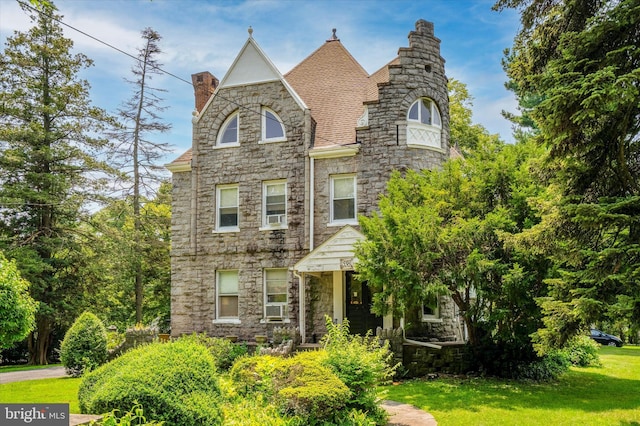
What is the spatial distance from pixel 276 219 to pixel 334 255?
3339 millimetres

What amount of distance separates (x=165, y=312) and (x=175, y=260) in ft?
44.2

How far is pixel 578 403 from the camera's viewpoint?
1105 cm

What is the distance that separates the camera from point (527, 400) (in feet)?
37.1

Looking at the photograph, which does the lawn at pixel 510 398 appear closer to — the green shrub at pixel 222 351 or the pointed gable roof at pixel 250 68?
the green shrub at pixel 222 351

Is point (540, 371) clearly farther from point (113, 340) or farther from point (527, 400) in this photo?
point (113, 340)

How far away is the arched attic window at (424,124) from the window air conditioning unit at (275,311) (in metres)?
6.98

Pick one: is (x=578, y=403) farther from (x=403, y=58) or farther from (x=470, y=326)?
(x=403, y=58)

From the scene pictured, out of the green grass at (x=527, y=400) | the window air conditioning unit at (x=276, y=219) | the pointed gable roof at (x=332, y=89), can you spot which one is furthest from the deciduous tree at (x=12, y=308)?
the pointed gable roof at (x=332, y=89)

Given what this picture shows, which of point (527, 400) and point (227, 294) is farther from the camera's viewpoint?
point (227, 294)

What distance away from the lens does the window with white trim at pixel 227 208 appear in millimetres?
20047

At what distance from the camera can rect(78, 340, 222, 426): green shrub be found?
18.5 ft

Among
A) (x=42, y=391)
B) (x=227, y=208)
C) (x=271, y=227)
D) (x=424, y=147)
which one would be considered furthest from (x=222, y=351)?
(x=424, y=147)

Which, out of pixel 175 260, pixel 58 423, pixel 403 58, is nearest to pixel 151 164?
→ pixel 175 260

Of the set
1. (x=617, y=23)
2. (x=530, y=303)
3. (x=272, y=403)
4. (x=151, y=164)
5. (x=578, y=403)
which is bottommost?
(x=578, y=403)
